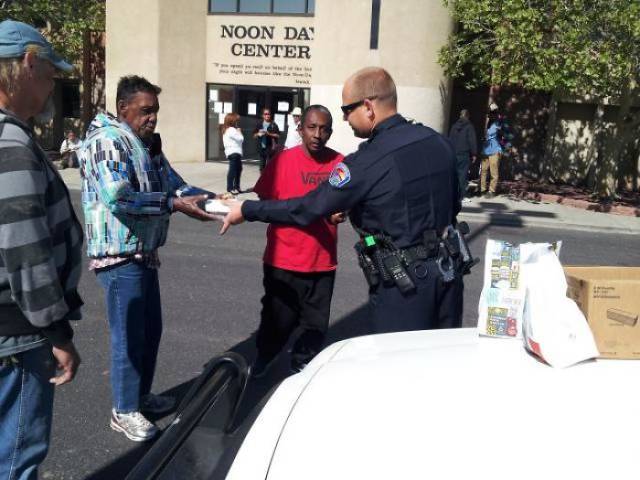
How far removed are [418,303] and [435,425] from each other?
1.58 m

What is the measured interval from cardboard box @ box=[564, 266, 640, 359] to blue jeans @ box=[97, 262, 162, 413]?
2.20 m

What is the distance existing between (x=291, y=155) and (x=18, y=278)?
2.41 m

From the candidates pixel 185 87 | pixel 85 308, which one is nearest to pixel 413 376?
pixel 85 308

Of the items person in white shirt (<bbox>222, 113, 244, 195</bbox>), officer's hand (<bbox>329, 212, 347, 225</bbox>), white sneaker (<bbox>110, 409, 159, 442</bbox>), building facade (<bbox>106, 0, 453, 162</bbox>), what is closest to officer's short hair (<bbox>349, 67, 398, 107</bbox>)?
officer's hand (<bbox>329, 212, 347, 225</bbox>)

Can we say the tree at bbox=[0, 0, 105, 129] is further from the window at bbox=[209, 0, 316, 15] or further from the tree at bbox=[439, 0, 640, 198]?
the tree at bbox=[439, 0, 640, 198]

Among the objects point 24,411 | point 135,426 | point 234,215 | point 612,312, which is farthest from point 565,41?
point 24,411

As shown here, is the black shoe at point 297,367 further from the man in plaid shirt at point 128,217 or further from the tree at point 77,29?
the tree at point 77,29

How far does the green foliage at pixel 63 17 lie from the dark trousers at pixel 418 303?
16.9 meters

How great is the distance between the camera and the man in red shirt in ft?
13.5

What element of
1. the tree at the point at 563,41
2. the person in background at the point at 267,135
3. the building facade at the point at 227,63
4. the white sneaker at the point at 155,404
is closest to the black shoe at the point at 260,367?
the white sneaker at the point at 155,404

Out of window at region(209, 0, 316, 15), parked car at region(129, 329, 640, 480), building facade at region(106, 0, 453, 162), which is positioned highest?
window at region(209, 0, 316, 15)

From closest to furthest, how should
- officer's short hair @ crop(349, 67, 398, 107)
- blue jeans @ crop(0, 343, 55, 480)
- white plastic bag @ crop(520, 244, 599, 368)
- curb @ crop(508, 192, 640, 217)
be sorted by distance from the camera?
white plastic bag @ crop(520, 244, 599, 368), blue jeans @ crop(0, 343, 55, 480), officer's short hair @ crop(349, 67, 398, 107), curb @ crop(508, 192, 640, 217)

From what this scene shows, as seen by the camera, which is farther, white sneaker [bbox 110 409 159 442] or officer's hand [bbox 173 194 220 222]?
white sneaker [bbox 110 409 159 442]

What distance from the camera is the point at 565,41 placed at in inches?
449
